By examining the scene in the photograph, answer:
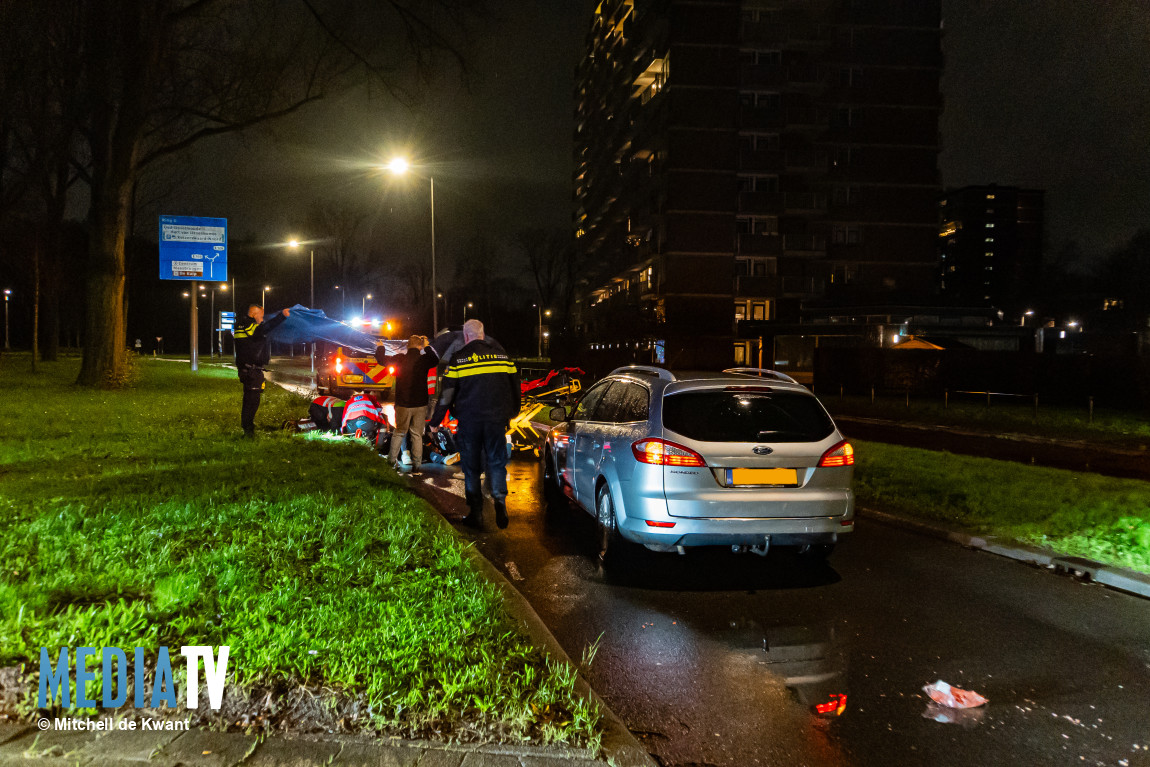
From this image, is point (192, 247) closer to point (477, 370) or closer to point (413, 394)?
point (413, 394)

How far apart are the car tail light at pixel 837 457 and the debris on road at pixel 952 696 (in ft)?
6.68

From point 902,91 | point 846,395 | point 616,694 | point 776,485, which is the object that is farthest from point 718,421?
point 902,91

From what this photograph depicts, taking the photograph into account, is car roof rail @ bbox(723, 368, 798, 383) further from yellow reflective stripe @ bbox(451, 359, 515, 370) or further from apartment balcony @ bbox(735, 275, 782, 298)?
apartment balcony @ bbox(735, 275, 782, 298)

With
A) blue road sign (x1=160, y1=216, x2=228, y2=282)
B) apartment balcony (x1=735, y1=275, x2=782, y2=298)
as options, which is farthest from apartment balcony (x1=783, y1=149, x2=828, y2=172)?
blue road sign (x1=160, y1=216, x2=228, y2=282)

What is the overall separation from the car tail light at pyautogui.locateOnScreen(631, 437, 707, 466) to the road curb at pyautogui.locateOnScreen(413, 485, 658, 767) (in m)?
1.37

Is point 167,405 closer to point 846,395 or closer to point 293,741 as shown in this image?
point 293,741

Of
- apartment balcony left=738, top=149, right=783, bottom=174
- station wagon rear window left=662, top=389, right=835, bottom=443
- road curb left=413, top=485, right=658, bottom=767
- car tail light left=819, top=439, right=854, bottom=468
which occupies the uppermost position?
apartment balcony left=738, top=149, right=783, bottom=174

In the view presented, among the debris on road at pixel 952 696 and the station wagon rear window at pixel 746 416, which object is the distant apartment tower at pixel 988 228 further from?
the debris on road at pixel 952 696

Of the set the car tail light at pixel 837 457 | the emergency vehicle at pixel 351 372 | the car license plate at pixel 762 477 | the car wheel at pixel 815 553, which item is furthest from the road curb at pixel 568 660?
the emergency vehicle at pixel 351 372

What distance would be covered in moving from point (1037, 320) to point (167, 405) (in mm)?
68995

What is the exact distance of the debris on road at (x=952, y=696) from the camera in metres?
4.03

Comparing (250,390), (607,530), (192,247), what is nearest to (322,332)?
(250,390)

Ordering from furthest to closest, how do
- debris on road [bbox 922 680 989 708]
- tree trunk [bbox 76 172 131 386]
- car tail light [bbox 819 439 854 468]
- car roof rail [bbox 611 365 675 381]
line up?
1. tree trunk [bbox 76 172 131 386]
2. car roof rail [bbox 611 365 675 381]
3. car tail light [bbox 819 439 854 468]
4. debris on road [bbox 922 680 989 708]

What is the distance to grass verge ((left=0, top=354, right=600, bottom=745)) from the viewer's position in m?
3.56
